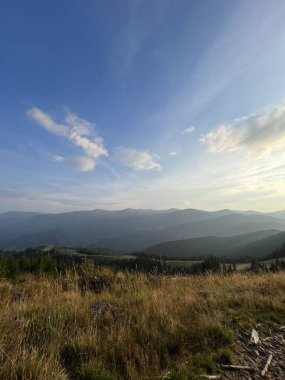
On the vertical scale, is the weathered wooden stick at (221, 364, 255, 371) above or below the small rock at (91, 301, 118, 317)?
below

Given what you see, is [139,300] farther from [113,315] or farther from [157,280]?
[157,280]

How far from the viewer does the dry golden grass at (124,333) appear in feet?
11.9

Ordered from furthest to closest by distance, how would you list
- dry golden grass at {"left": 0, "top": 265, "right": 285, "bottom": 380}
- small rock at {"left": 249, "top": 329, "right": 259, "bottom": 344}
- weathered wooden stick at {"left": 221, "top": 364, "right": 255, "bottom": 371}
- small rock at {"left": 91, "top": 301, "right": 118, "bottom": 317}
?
small rock at {"left": 91, "top": 301, "right": 118, "bottom": 317}
small rock at {"left": 249, "top": 329, "right": 259, "bottom": 344}
weathered wooden stick at {"left": 221, "top": 364, "right": 255, "bottom": 371}
dry golden grass at {"left": 0, "top": 265, "right": 285, "bottom": 380}

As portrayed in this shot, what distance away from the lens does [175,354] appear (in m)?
4.39

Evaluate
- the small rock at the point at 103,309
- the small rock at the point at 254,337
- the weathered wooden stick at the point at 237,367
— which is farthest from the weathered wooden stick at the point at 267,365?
the small rock at the point at 103,309

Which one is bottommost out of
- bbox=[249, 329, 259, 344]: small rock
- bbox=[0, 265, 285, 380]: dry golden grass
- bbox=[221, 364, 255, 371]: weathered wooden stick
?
bbox=[221, 364, 255, 371]: weathered wooden stick

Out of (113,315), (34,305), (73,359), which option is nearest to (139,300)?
(113,315)

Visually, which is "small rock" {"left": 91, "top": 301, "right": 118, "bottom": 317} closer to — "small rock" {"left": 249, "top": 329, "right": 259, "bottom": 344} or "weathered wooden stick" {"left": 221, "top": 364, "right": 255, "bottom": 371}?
"weathered wooden stick" {"left": 221, "top": 364, "right": 255, "bottom": 371}

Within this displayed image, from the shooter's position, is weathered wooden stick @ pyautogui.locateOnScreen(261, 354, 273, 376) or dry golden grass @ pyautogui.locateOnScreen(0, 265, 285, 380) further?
weathered wooden stick @ pyautogui.locateOnScreen(261, 354, 273, 376)

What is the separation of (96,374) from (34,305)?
8.88ft

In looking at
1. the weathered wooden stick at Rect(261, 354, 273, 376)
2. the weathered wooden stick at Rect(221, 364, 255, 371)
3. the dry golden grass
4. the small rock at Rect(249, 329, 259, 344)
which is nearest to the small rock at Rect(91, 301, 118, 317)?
the dry golden grass

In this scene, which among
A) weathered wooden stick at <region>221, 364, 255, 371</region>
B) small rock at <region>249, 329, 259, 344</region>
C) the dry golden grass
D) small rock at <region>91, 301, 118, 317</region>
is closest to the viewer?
the dry golden grass

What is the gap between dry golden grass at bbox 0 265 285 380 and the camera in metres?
3.61

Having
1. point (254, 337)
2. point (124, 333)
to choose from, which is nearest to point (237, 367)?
point (254, 337)
